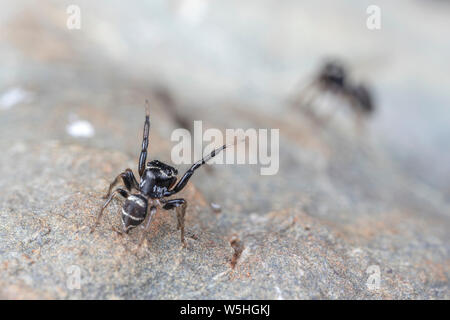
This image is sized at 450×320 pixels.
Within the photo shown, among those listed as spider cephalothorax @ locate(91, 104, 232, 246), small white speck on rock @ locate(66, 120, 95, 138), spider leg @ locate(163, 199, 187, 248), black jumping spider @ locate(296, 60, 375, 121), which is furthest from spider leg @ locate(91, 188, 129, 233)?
black jumping spider @ locate(296, 60, 375, 121)

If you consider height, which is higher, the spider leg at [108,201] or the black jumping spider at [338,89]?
the black jumping spider at [338,89]

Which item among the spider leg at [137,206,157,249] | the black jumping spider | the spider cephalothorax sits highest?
the black jumping spider

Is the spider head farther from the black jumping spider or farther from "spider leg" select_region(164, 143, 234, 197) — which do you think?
the black jumping spider

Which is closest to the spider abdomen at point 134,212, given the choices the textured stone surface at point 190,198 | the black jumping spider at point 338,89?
the textured stone surface at point 190,198

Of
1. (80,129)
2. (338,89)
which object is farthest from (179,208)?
(338,89)

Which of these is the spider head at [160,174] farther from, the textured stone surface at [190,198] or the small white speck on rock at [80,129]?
the small white speck on rock at [80,129]

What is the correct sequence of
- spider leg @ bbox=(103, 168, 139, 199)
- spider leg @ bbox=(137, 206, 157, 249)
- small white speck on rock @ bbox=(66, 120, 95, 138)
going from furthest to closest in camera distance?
small white speck on rock @ bbox=(66, 120, 95, 138) < spider leg @ bbox=(103, 168, 139, 199) < spider leg @ bbox=(137, 206, 157, 249)
